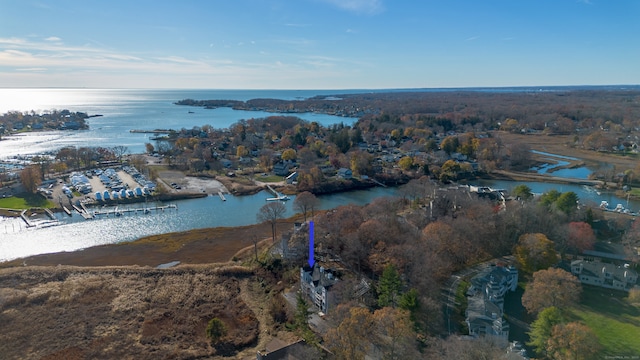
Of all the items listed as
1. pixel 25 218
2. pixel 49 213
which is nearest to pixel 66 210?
pixel 49 213

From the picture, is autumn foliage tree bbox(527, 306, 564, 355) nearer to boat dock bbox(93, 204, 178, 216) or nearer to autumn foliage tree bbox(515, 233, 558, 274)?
autumn foliage tree bbox(515, 233, 558, 274)

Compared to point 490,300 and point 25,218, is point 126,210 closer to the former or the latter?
point 25,218

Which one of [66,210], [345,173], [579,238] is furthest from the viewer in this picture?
[345,173]

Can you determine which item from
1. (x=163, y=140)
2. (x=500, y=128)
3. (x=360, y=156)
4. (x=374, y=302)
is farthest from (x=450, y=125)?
(x=374, y=302)

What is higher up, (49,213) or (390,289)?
(390,289)

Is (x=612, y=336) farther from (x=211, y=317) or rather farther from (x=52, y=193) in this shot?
(x=52, y=193)
